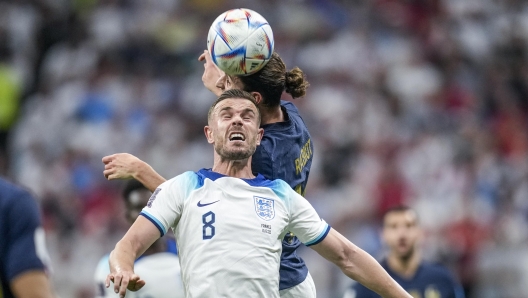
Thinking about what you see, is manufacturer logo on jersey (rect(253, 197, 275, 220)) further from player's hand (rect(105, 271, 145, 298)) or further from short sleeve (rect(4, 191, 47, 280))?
short sleeve (rect(4, 191, 47, 280))

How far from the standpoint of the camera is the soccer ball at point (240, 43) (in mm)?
5871

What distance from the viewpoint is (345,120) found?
1467cm

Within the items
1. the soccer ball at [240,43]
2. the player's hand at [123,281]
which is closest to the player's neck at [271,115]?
the soccer ball at [240,43]

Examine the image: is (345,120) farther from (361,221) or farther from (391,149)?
(361,221)

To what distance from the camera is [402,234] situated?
9188 mm

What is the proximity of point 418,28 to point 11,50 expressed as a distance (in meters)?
6.54

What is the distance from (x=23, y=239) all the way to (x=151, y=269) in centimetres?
259

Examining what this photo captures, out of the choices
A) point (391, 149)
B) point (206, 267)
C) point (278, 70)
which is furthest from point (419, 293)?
point (391, 149)

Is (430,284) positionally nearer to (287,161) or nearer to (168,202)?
(287,161)

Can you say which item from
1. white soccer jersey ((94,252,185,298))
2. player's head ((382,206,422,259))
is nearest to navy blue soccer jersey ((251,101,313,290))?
white soccer jersey ((94,252,185,298))

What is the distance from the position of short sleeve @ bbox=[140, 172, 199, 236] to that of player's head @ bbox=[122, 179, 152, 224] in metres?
2.28

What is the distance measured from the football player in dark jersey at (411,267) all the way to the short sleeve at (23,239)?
4.81 m

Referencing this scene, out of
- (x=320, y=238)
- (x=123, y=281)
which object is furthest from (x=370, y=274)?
(x=123, y=281)

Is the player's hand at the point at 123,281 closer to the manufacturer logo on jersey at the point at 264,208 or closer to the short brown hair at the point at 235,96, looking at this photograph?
the manufacturer logo on jersey at the point at 264,208
